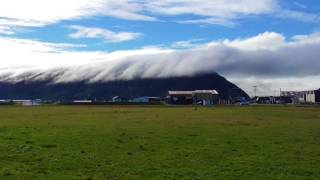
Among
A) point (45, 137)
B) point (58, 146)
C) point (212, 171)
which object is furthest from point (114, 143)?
point (212, 171)

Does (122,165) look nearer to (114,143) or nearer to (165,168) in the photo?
(165,168)

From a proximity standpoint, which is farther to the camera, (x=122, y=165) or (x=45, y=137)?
(x=45, y=137)

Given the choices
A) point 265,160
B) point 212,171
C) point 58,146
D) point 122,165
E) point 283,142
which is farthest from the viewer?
point 283,142

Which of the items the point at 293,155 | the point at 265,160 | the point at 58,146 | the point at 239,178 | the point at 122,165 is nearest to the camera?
the point at 239,178

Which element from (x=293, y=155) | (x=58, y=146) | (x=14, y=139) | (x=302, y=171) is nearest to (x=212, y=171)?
(x=302, y=171)

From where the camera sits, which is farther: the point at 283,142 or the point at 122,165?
the point at 283,142

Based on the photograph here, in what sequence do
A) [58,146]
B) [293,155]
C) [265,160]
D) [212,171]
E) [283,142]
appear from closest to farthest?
[212,171] < [265,160] < [293,155] < [58,146] < [283,142]

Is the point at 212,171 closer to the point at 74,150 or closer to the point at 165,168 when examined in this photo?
the point at 165,168

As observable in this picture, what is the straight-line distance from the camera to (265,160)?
26.2 m

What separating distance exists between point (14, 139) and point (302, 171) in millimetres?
21273

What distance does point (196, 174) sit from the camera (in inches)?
861

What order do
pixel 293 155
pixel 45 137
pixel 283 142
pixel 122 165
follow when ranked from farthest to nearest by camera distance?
pixel 45 137 → pixel 283 142 → pixel 293 155 → pixel 122 165

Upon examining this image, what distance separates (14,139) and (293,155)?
62.0ft

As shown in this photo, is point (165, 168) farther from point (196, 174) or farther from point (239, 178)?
point (239, 178)
